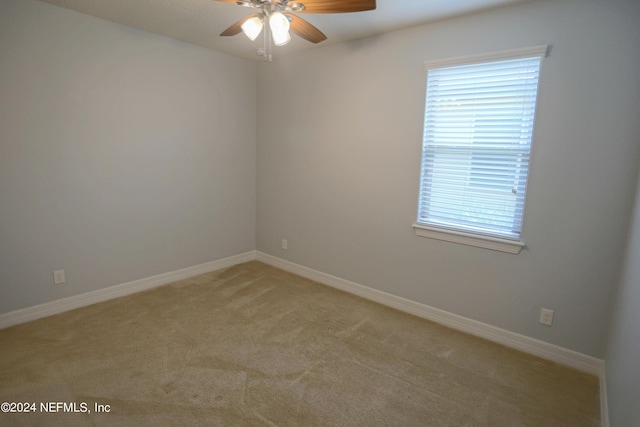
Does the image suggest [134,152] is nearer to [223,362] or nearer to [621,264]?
[223,362]

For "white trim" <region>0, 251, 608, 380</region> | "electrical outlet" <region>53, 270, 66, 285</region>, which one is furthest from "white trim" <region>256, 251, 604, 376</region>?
"electrical outlet" <region>53, 270, 66, 285</region>

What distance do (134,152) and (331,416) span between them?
9.48 feet

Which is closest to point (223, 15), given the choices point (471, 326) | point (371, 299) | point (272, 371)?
point (272, 371)

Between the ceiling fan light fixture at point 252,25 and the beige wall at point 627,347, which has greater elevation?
the ceiling fan light fixture at point 252,25

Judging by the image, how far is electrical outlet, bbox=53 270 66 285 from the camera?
2.91 m

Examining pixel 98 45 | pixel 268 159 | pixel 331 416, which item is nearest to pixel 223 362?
pixel 331 416

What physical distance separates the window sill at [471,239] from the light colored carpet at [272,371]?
760 millimetres

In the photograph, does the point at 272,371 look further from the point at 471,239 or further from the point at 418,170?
the point at 418,170

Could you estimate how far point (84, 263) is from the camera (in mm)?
3074

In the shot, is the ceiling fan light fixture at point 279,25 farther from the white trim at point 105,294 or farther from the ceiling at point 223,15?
the white trim at point 105,294

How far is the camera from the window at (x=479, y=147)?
8.03ft

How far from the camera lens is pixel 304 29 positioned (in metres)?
2.26

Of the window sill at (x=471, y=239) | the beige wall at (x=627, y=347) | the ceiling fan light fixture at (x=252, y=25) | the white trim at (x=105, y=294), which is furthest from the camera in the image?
the white trim at (x=105, y=294)

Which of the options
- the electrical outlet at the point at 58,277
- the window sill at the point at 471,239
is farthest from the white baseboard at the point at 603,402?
the electrical outlet at the point at 58,277
